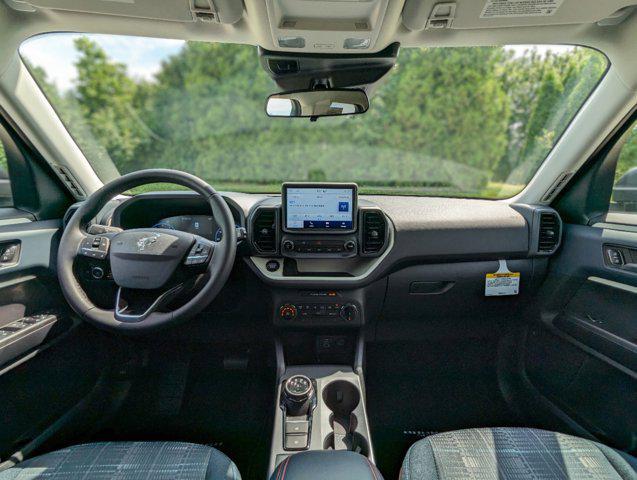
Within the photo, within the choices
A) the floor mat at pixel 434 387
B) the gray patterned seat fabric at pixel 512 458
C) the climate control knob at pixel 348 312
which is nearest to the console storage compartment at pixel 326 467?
the gray patterned seat fabric at pixel 512 458

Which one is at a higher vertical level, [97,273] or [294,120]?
[294,120]

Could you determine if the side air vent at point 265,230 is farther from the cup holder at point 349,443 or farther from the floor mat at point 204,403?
the cup holder at point 349,443

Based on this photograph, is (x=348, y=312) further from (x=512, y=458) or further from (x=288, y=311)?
(x=512, y=458)

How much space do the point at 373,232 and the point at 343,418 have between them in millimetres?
968

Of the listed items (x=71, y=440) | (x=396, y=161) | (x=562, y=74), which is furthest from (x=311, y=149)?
(x=71, y=440)

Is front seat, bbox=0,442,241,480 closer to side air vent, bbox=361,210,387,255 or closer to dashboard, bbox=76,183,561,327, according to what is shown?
dashboard, bbox=76,183,561,327

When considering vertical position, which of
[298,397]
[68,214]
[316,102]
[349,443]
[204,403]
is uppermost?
[316,102]

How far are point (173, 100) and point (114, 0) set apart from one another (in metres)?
5.02

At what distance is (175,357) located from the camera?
110 inches

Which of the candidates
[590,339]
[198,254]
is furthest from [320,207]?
[590,339]

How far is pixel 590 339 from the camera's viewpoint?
2.20 meters

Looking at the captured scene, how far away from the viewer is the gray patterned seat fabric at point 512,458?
1.42m

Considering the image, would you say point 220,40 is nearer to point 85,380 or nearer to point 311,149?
point 85,380

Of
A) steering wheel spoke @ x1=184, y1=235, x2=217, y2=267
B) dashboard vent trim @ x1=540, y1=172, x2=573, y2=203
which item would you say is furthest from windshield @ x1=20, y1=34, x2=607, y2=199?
steering wheel spoke @ x1=184, y1=235, x2=217, y2=267
